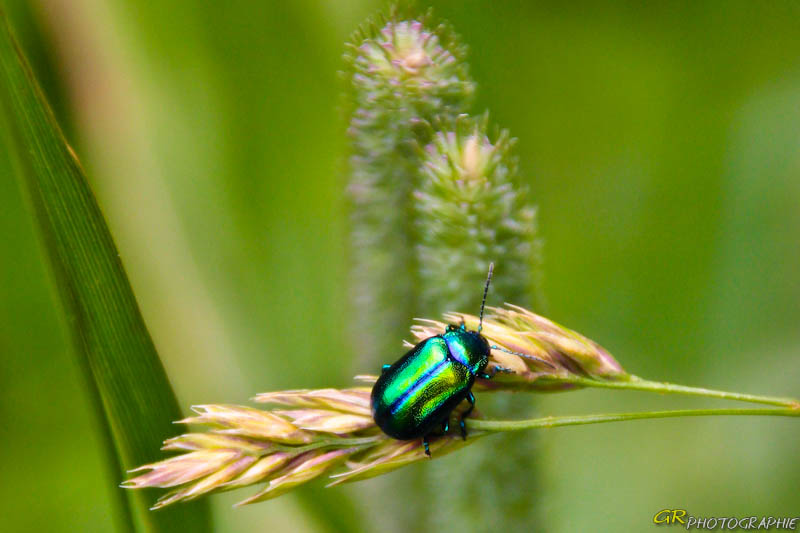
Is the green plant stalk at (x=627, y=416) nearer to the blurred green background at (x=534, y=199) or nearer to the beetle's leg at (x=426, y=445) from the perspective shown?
the beetle's leg at (x=426, y=445)

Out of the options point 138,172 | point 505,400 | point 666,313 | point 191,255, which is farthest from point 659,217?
point 138,172

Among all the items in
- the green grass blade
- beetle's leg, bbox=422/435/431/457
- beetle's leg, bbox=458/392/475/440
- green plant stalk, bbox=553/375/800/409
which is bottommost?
beetle's leg, bbox=422/435/431/457

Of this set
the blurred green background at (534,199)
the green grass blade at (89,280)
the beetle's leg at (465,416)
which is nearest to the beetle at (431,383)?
the beetle's leg at (465,416)

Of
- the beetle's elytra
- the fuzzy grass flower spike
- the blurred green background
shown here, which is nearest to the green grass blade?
the fuzzy grass flower spike

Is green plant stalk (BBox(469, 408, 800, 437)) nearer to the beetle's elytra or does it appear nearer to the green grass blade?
the beetle's elytra

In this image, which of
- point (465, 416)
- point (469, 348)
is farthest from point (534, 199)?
point (465, 416)

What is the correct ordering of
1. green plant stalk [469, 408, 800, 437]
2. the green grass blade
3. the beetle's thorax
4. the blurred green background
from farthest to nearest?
the blurred green background, the beetle's thorax, the green grass blade, green plant stalk [469, 408, 800, 437]

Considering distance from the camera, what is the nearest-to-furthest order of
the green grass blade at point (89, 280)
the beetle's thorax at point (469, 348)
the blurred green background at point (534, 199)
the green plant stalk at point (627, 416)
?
the green plant stalk at point (627, 416) → the green grass blade at point (89, 280) → the beetle's thorax at point (469, 348) → the blurred green background at point (534, 199)
